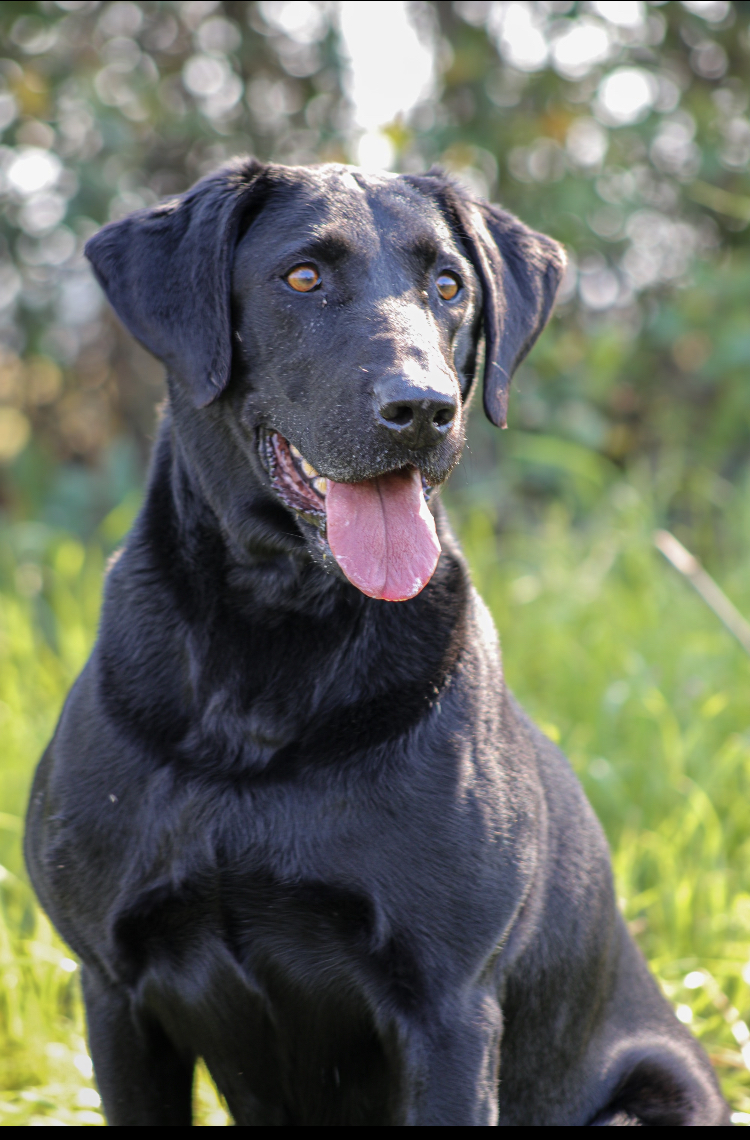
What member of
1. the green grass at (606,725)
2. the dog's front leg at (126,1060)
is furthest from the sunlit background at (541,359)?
the dog's front leg at (126,1060)

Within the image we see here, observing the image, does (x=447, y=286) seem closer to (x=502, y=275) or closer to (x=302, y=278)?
(x=502, y=275)

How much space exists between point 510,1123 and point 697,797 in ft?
3.53

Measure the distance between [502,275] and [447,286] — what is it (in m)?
0.18

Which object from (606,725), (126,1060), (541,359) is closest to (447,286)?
(126,1060)

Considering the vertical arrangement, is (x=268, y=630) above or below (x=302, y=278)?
below

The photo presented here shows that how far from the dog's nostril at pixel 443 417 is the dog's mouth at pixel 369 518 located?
138 mm

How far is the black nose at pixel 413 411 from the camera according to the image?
5.67 feet

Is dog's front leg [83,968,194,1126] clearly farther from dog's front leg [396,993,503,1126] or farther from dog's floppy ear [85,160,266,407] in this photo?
dog's floppy ear [85,160,266,407]

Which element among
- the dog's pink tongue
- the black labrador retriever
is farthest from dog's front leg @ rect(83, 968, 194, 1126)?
the dog's pink tongue

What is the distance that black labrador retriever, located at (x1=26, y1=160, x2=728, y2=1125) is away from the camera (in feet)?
5.74

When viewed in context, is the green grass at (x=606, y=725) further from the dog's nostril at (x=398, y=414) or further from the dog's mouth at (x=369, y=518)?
the dog's nostril at (x=398, y=414)

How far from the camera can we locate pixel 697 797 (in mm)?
2900

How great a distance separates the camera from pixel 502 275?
2.21 metres

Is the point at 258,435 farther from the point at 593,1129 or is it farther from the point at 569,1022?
the point at 593,1129
